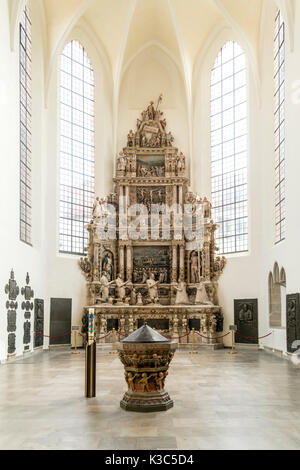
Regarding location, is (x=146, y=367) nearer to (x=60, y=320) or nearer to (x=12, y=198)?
(x=12, y=198)

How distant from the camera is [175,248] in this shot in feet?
84.2

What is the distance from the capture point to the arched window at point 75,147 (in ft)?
83.3

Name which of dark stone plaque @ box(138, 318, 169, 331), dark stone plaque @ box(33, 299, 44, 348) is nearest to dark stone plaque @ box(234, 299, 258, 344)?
dark stone plaque @ box(138, 318, 169, 331)

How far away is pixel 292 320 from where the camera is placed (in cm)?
1752

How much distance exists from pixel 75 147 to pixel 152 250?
649cm

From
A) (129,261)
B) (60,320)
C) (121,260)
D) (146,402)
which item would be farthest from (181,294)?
(146,402)

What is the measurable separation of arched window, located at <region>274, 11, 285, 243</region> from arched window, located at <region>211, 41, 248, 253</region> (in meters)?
3.63

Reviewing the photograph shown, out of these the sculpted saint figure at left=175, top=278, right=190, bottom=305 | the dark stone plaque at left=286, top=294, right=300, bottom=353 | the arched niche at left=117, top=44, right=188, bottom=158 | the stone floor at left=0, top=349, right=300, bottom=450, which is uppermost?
the arched niche at left=117, top=44, right=188, bottom=158

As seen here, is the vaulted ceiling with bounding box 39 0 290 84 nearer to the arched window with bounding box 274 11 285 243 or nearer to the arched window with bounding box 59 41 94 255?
the arched window with bounding box 59 41 94 255

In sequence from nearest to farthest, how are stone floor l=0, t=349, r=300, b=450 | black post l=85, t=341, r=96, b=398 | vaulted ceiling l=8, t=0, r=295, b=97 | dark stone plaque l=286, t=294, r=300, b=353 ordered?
1. stone floor l=0, t=349, r=300, b=450
2. black post l=85, t=341, r=96, b=398
3. dark stone plaque l=286, t=294, r=300, b=353
4. vaulted ceiling l=8, t=0, r=295, b=97

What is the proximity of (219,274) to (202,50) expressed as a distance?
11964mm

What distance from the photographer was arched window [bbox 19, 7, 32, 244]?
2098 cm
